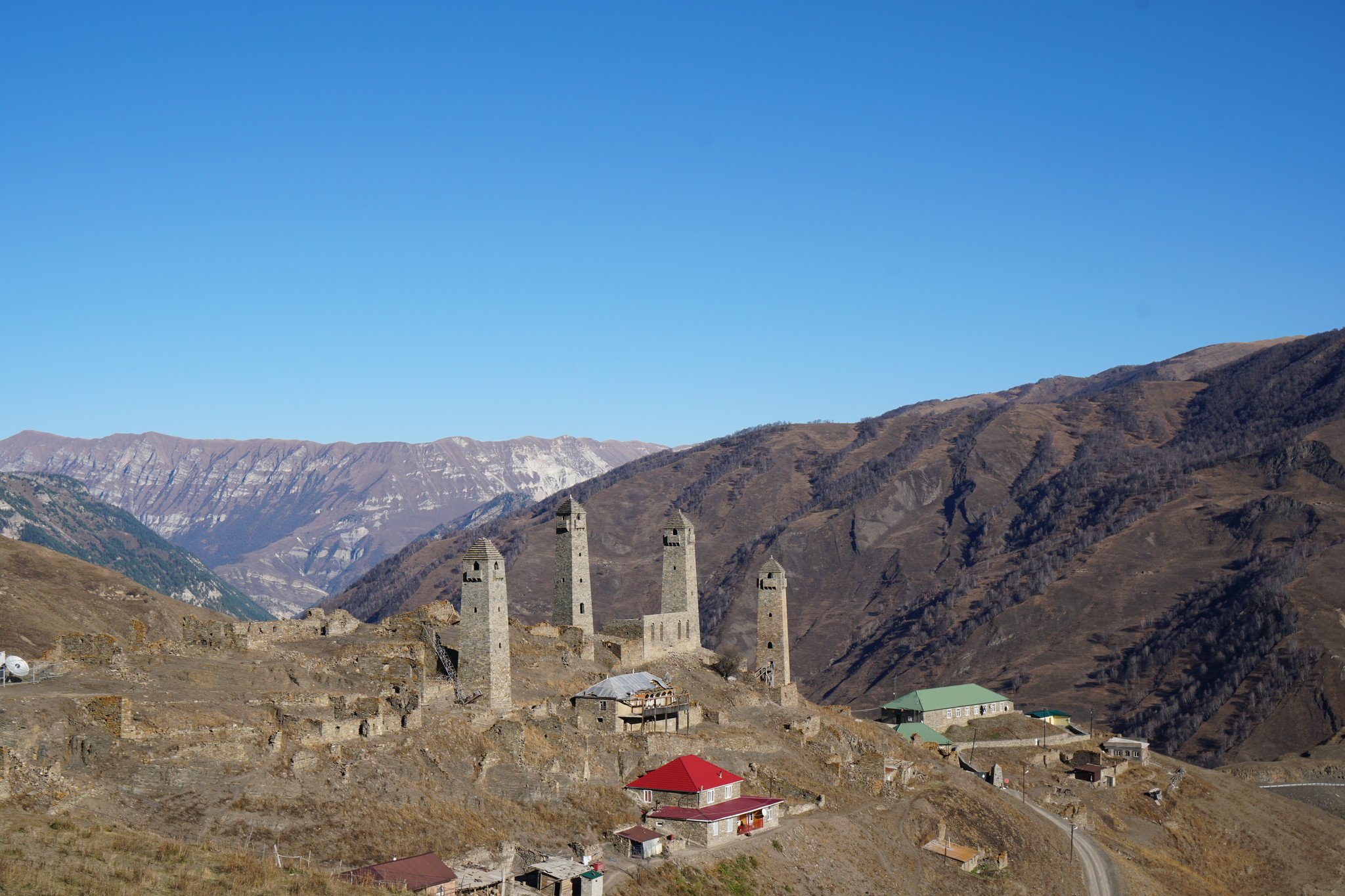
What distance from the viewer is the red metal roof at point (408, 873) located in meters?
40.8

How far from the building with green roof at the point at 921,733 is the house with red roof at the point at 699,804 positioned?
3620 centimetres

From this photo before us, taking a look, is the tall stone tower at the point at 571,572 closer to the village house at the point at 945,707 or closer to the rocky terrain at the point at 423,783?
the rocky terrain at the point at 423,783

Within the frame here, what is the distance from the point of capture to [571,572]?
81875 millimetres

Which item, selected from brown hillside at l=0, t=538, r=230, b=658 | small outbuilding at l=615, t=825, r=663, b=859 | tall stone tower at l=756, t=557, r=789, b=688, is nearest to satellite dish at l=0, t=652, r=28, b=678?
small outbuilding at l=615, t=825, r=663, b=859

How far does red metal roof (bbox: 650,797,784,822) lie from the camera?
54781 millimetres

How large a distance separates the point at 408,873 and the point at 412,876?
0.19 m

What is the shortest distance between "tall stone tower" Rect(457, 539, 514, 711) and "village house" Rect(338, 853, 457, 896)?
1523cm

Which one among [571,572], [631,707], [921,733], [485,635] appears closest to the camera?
[485,635]

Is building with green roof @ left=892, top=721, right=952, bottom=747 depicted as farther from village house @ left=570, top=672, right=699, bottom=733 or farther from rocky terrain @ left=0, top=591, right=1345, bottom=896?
village house @ left=570, top=672, right=699, bottom=733

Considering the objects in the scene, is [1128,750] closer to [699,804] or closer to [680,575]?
[680,575]

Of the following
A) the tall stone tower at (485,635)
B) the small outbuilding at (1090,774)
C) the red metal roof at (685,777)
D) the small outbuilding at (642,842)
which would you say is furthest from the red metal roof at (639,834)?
the small outbuilding at (1090,774)

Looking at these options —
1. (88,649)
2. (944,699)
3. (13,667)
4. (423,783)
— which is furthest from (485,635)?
(944,699)

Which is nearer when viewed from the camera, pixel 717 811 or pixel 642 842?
pixel 642 842

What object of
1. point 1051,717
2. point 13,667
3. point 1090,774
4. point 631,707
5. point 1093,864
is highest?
point 13,667
